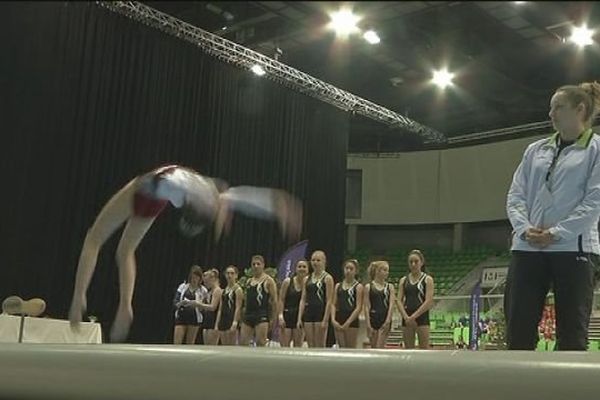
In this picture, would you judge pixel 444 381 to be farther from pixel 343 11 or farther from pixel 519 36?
pixel 343 11

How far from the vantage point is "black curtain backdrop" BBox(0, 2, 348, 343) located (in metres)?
6.74

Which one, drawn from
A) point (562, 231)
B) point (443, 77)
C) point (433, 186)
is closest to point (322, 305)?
point (562, 231)

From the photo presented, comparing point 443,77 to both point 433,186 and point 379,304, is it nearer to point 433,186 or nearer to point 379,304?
point 379,304

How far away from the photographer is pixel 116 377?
1651mm

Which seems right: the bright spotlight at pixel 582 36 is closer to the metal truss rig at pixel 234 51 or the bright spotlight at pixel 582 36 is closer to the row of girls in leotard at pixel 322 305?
the metal truss rig at pixel 234 51

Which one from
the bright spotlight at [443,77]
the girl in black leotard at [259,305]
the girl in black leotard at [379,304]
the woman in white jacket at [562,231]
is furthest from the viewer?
the girl in black leotard at [259,305]

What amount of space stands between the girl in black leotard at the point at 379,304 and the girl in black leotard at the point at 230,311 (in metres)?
1.11

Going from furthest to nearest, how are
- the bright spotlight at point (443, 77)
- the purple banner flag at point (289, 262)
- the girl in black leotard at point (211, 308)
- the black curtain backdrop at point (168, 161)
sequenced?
the purple banner flag at point (289, 262) → the black curtain backdrop at point (168, 161) → the girl in black leotard at point (211, 308) → the bright spotlight at point (443, 77)

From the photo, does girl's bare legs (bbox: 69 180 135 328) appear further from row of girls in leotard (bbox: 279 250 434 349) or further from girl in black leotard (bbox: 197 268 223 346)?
girl in black leotard (bbox: 197 268 223 346)

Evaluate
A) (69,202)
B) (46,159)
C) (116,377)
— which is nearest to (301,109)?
(69,202)

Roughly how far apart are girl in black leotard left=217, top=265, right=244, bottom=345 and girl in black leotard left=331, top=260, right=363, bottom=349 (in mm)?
842

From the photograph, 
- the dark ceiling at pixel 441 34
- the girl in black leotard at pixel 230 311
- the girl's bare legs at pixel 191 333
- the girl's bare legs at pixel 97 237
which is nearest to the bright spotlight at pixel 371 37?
the dark ceiling at pixel 441 34

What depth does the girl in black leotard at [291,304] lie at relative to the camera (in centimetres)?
590

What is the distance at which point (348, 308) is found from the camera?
5.80 metres
